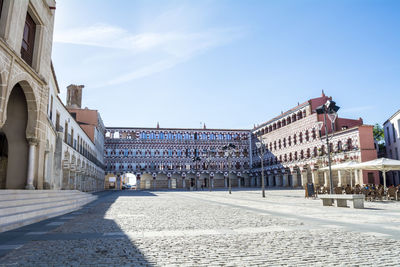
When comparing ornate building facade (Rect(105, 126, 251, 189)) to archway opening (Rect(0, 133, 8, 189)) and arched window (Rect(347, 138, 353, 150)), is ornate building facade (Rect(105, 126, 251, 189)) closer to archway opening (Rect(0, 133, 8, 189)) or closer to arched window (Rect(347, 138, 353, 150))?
arched window (Rect(347, 138, 353, 150))

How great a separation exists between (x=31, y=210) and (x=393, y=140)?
40860 millimetres

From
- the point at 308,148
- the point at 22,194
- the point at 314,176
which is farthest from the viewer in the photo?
the point at 308,148

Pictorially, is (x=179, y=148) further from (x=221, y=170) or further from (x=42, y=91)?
(x=42, y=91)

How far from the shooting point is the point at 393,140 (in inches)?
1503

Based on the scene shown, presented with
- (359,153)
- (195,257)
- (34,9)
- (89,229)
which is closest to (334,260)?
(195,257)

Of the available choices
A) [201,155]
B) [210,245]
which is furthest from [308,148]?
[210,245]

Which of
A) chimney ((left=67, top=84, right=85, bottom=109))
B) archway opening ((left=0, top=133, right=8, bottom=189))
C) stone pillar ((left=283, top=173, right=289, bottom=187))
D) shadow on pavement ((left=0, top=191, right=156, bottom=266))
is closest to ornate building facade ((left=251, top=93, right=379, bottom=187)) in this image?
stone pillar ((left=283, top=173, right=289, bottom=187))

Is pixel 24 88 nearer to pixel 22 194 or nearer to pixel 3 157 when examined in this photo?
pixel 3 157

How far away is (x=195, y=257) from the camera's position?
5.10m

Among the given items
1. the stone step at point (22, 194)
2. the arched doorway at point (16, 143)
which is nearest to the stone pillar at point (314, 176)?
the stone step at point (22, 194)

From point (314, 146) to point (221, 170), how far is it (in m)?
27.8

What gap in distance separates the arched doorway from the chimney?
4158cm

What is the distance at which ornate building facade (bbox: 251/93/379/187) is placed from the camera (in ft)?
131

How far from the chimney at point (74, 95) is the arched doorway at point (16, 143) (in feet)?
136
